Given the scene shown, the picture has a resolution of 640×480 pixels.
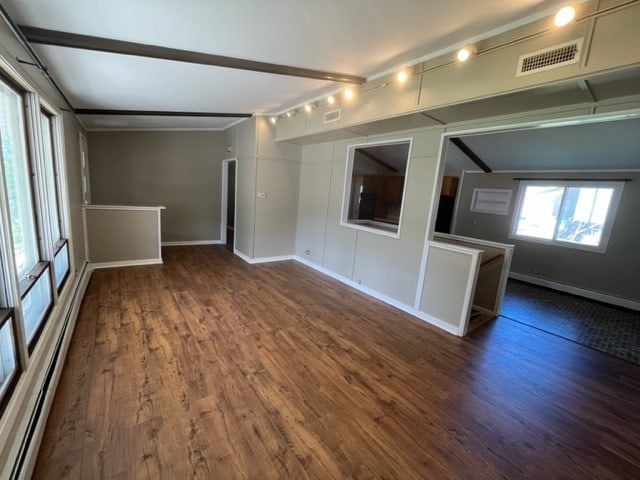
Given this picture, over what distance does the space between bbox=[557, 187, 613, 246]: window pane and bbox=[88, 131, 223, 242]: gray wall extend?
23.6 ft

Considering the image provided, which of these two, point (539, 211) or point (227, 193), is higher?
point (539, 211)

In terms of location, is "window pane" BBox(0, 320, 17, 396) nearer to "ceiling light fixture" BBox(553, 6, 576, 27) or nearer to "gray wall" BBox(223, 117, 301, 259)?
"ceiling light fixture" BBox(553, 6, 576, 27)

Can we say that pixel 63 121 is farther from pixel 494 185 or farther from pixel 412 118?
pixel 494 185

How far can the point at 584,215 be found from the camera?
4.91 metres

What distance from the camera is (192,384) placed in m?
2.13

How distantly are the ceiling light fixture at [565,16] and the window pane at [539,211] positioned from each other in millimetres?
4362

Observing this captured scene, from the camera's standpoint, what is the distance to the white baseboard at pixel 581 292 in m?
4.46

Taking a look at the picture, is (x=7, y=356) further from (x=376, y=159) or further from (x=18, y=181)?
(x=376, y=159)

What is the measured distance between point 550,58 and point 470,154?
3.55 m

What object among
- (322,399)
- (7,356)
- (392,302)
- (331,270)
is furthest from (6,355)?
(331,270)

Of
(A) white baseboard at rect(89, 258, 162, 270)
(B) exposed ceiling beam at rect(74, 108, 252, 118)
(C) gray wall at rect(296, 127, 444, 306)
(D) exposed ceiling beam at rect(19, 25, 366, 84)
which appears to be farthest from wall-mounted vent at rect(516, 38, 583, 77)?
(A) white baseboard at rect(89, 258, 162, 270)

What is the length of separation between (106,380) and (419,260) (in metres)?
3.29

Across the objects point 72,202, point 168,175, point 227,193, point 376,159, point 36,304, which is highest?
point 376,159

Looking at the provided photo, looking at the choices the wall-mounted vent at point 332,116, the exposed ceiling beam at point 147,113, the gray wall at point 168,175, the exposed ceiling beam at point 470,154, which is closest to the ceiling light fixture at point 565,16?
the wall-mounted vent at point 332,116
